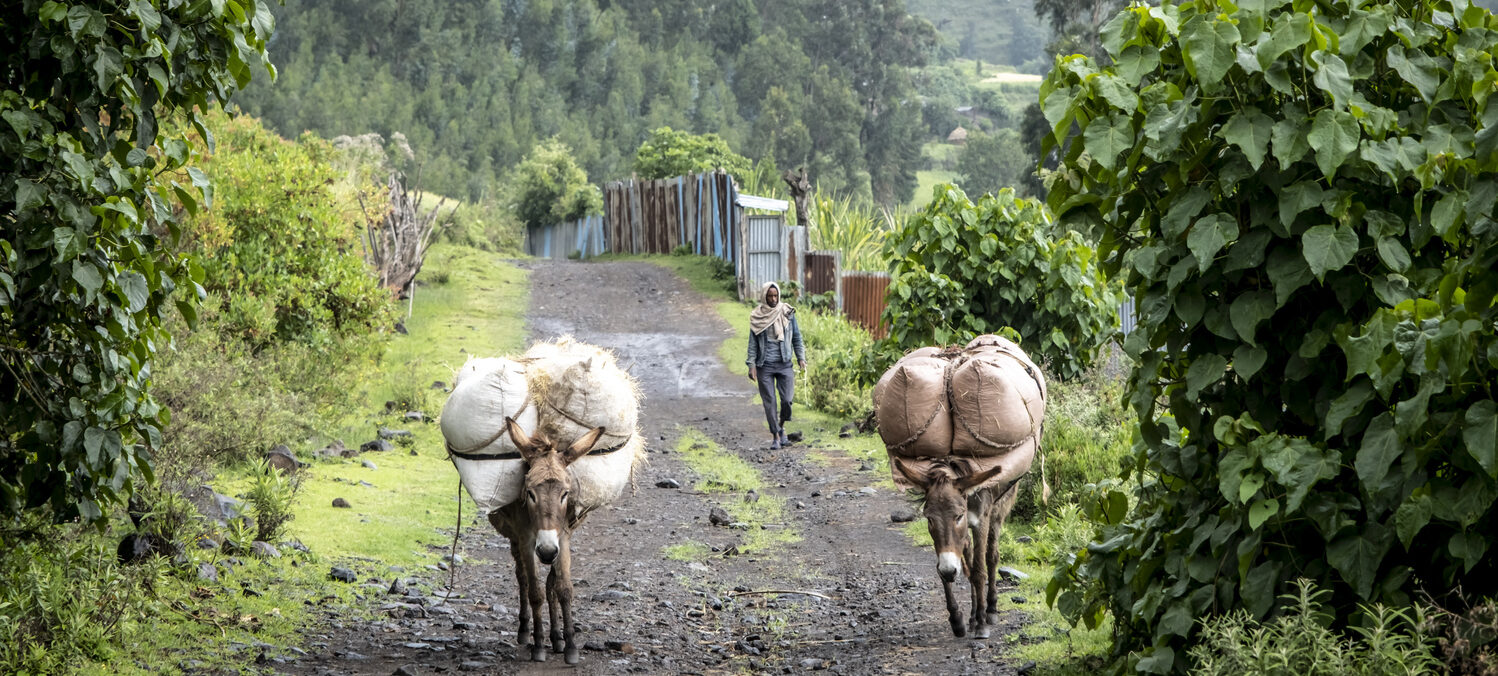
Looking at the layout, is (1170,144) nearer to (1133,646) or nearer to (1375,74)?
(1375,74)

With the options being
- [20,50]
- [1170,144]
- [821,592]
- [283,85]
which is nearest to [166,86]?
[20,50]

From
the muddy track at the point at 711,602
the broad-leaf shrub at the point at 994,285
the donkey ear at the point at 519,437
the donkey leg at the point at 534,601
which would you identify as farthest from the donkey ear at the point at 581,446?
the broad-leaf shrub at the point at 994,285

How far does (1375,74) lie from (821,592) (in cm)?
512

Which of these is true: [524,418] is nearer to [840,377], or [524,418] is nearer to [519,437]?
[519,437]

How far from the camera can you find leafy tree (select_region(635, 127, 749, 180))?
126ft

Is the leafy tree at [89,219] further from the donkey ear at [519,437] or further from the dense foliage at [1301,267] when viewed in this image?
the dense foliage at [1301,267]

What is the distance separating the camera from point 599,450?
6.95 meters

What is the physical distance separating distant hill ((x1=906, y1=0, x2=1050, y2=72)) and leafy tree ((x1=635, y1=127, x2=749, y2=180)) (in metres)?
87.1

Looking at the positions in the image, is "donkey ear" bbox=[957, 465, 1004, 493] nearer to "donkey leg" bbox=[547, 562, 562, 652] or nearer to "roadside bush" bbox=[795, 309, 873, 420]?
"donkey leg" bbox=[547, 562, 562, 652]

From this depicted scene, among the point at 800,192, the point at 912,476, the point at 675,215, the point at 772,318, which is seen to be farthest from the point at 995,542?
the point at 675,215

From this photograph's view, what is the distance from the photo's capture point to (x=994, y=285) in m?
11.5

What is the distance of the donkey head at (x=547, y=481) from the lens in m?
6.41

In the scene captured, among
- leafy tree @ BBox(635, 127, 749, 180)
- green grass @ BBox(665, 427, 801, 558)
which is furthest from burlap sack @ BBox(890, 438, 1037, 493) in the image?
leafy tree @ BBox(635, 127, 749, 180)

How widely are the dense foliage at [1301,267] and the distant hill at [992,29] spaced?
121 meters
